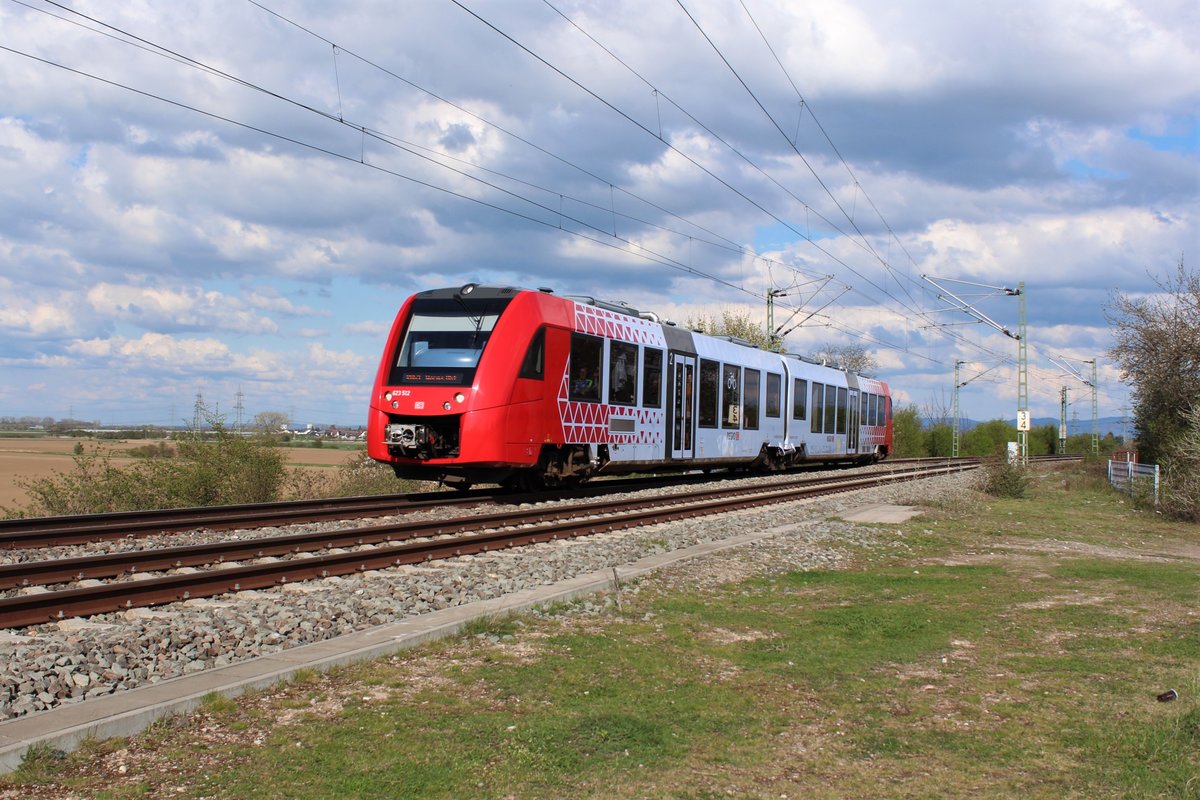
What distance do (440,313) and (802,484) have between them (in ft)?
42.4

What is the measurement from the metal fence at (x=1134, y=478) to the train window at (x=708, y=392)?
10795 mm

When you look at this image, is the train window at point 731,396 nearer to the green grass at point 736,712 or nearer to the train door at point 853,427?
the train door at point 853,427

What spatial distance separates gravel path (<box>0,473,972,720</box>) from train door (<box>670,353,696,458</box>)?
24.0 ft

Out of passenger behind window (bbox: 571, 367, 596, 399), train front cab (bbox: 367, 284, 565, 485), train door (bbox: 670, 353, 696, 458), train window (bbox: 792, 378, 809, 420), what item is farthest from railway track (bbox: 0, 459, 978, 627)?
train window (bbox: 792, 378, 809, 420)

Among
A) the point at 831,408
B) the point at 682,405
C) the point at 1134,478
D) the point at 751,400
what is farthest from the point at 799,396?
the point at 1134,478

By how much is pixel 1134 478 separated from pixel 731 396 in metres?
12.0

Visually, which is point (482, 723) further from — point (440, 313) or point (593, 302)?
Result: point (593, 302)

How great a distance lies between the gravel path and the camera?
6.10 meters

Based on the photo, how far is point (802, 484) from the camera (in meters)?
26.5

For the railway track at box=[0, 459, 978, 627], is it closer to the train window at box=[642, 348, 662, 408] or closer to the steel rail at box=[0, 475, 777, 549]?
the steel rail at box=[0, 475, 777, 549]

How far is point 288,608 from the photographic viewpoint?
8078mm

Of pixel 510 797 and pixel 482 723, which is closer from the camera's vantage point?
pixel 510 797

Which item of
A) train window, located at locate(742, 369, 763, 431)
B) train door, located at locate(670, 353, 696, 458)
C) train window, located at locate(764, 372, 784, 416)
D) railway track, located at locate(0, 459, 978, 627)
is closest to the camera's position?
railway track, located at locate(0, 459, 978, 627)

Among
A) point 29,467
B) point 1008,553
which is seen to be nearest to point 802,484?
point 1008,553
